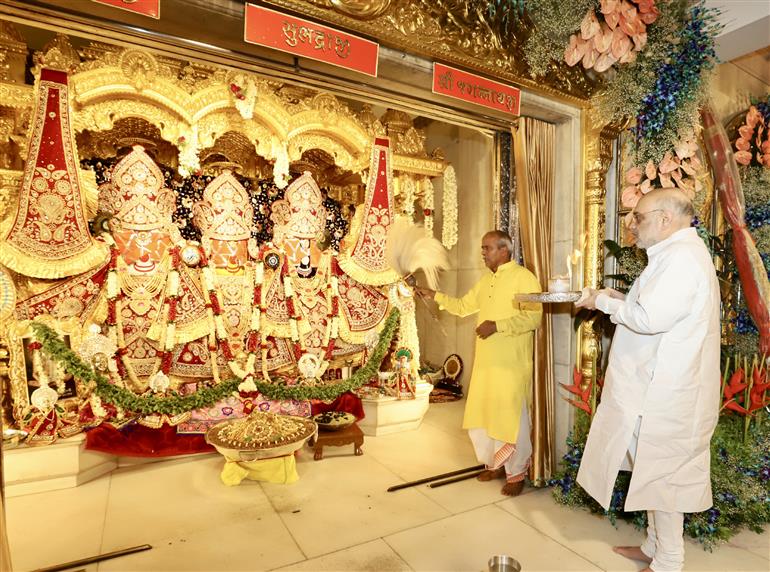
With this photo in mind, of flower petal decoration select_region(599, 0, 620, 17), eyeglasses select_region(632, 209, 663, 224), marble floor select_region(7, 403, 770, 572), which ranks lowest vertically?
marble floor select_region(7, 403, 770, 572)

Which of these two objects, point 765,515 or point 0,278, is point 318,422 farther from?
point 765,515

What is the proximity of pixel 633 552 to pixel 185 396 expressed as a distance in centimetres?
386

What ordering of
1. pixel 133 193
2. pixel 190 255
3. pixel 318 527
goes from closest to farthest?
pixel 318 527 < pixel 133 193 < pixel 190 255

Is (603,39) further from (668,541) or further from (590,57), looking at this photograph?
(668,541)

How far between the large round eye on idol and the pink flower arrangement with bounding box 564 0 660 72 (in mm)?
3876

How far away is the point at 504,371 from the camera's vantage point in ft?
11.7

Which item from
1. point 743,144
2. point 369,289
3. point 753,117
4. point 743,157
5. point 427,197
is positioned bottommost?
point 369,289

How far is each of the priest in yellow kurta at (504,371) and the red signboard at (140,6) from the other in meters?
2.58

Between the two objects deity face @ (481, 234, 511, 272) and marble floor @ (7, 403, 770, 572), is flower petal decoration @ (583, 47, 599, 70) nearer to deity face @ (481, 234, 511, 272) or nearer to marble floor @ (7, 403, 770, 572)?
deity face @ (481, 234, 511, 272)

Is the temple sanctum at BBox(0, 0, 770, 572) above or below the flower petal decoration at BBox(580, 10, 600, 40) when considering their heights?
below

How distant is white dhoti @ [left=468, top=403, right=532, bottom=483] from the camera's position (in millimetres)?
3592

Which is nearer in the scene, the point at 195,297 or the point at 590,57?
the point at 590,57

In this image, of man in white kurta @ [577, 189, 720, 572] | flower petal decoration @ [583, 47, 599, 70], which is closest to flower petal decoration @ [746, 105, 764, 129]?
flower petal decoration @ [583, 47, 599, 70]

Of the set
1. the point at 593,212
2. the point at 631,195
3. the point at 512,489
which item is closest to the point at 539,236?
the point at 593,212
